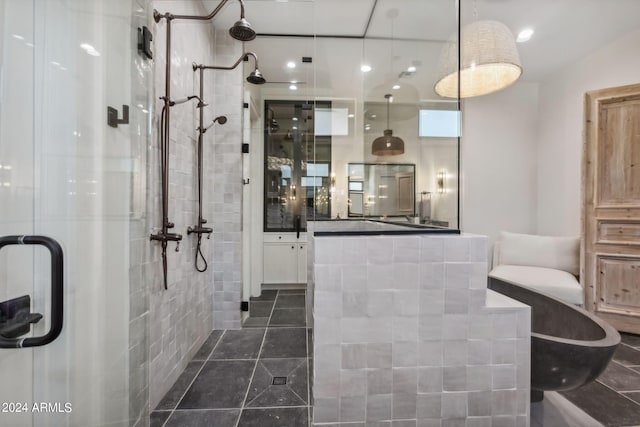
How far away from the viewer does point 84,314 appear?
0.94 meters

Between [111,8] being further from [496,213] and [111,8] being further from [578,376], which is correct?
[496,213]

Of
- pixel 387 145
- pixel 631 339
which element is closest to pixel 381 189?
pixel 387 145

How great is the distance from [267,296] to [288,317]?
28.1 inches

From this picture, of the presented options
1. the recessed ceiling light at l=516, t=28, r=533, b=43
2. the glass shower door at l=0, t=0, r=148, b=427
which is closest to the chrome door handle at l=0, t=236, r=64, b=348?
the glass shower door at l=0, t=0, r=148, b=427

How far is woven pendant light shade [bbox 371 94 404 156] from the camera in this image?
2.45 meters

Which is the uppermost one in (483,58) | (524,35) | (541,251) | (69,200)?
(524,35)

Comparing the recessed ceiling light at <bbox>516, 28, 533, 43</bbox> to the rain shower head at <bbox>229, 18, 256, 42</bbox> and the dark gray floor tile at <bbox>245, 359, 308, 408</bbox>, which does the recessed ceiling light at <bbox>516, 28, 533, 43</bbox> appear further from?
the dark gray floor tile at <bbox>245, 359, 308, 408</bbox>

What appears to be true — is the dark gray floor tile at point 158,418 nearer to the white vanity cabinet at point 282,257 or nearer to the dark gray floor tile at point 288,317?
the dark gray floor tile at point 288,317

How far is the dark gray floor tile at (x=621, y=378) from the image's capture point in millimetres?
1689

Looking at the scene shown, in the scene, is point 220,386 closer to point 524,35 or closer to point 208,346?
point 208,346

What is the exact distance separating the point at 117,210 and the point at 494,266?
13.3 feet

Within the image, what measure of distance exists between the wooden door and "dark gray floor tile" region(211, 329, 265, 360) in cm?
341

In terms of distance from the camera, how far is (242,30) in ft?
5.13

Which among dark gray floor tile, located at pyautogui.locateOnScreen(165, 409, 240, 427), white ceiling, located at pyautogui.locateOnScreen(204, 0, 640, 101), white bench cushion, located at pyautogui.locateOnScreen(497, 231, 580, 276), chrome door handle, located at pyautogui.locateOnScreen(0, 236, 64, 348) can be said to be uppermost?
white ceiling, located at pyautogui.locateOnScreen(204, 0, 640, 101)
